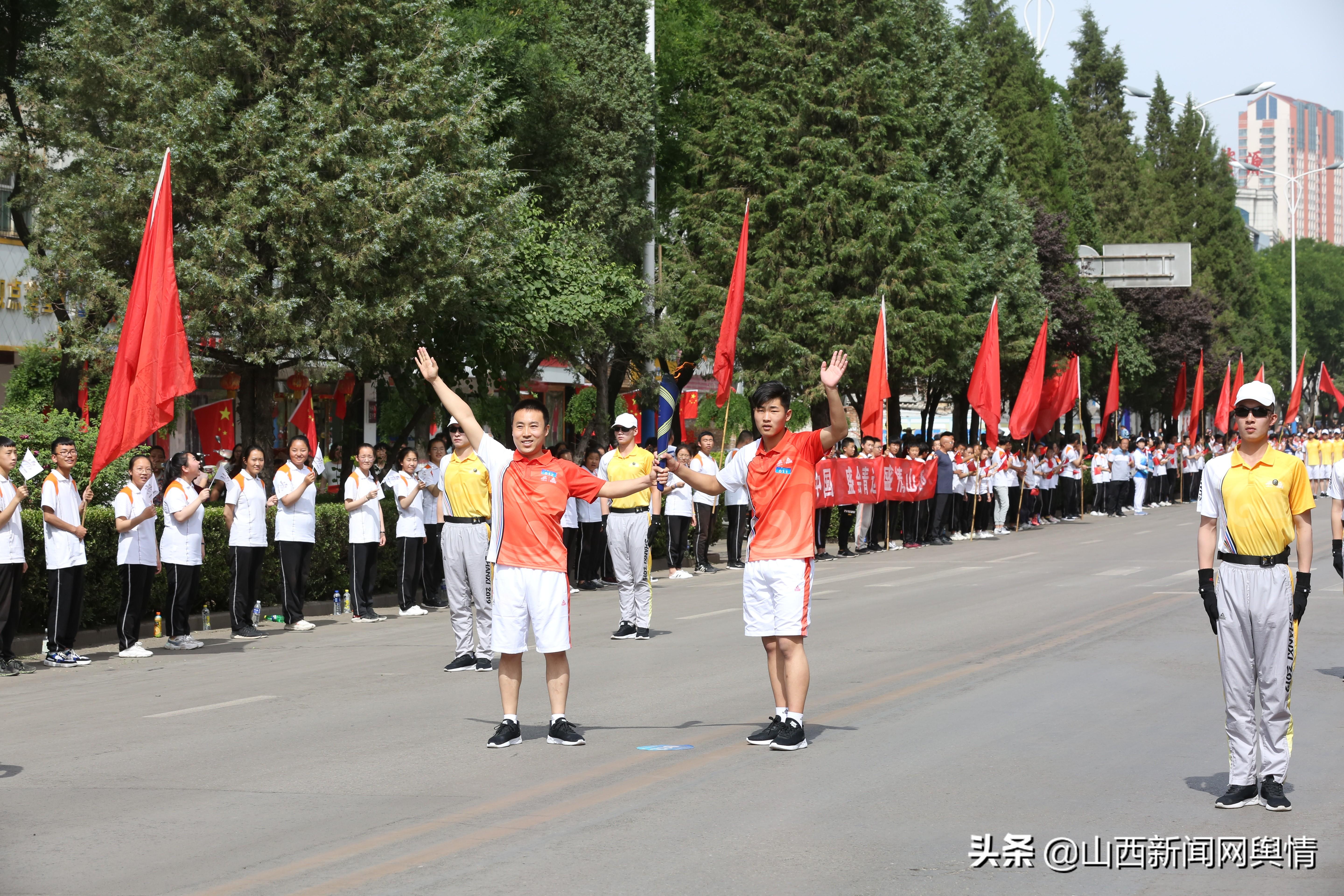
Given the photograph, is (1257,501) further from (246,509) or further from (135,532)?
(246,509)

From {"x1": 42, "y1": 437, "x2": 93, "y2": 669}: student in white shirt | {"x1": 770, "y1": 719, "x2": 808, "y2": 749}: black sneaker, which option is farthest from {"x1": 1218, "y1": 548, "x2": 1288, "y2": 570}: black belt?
{"x1": 42, "y1": 437, "x2": 93, "y2": 669}: student in white shirt

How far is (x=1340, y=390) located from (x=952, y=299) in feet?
285

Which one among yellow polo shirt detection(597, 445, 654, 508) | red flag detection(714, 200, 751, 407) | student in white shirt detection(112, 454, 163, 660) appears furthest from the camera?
red flag detection(714, 200, 751, 407)

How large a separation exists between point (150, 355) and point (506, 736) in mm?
6572

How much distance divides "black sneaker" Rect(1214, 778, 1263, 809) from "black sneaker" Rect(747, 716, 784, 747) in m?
2.39

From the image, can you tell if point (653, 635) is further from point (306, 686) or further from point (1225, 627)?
point (1225, 627)

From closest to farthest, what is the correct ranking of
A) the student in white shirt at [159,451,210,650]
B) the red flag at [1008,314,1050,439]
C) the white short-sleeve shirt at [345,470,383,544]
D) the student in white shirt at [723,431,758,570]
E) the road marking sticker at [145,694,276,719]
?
the road marking sticker at [145,694,276,719]
the student in white shirt at [159,451,210,650]
the white short-sleeve shirt at [345,470,383,544]
the student in white shirt at [723,431,758,570]
the red flag at [1008,314,1050,439]

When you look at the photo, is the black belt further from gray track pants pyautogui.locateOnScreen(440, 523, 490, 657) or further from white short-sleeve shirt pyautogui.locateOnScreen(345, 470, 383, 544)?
white short-sleeve shirt pyautogui.locateOnScreen(345, 470, 383, 544)

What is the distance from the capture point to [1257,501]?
7.20 metres

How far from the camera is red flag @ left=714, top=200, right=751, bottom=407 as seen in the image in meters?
18.4

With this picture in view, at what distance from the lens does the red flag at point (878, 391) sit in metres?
23.3

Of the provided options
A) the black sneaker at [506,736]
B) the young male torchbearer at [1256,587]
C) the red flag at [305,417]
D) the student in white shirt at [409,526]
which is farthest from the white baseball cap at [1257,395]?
the red flag at [305,417]

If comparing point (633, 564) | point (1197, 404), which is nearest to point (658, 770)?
point (633, 564)

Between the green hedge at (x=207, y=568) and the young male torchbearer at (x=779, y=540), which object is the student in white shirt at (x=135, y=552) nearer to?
the green hedge at (x=207, y=568)
